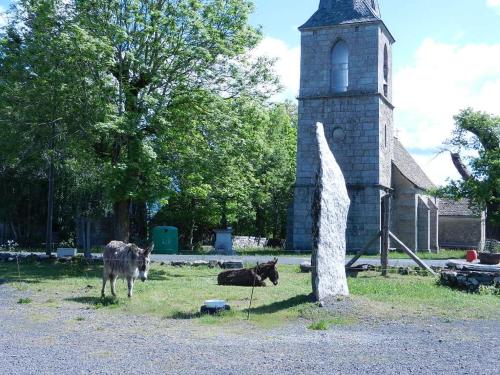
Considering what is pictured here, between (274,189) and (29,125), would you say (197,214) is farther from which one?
(29,125)

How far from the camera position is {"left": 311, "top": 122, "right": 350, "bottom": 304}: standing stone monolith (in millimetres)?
12242

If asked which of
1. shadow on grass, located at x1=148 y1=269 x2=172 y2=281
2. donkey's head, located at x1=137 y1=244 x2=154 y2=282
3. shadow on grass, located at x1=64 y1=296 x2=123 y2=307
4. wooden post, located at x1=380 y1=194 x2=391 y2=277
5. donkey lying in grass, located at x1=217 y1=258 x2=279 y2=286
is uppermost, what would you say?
wooden post, located at x1=380 y1=194 x2=391 y2=277

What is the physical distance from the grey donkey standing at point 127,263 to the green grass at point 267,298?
1.66ft

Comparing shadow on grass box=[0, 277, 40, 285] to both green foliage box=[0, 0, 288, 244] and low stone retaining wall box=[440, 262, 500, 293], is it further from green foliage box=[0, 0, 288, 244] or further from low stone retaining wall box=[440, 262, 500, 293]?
low stone retaining wall box=[440, 262, 500, 293]

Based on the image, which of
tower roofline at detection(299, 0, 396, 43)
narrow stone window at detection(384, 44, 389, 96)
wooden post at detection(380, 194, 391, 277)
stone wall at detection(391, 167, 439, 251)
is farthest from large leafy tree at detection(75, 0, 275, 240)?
stone wall at detection(391, 167, 439, 251)

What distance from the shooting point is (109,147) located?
21.3 meters

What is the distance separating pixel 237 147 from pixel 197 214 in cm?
1768

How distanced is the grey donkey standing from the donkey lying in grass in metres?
3.80

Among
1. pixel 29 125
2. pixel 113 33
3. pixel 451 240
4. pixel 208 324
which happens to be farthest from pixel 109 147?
pixel 451 240

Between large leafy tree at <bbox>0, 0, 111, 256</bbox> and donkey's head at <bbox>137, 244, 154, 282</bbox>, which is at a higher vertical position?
large leafy tree at <bbox>0, 0, 111, 256</bbox>

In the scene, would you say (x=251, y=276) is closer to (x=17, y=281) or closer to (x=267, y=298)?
(x=267, y=298)

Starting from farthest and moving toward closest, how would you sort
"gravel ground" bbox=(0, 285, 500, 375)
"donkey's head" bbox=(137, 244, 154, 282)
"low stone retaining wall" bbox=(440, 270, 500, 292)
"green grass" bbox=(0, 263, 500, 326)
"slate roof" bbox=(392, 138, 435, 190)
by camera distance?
1. "slate roof" bbox=(392, 138, 435, 190)
2. "low stone retaining wall" bbox=(440, 270, 500, 292)
3. "donkey's head" bbox=(137, 244, 154, 282)
4. "green grass" bbox=(0, 263, 500, 326)
5. "gravel ground" bbox=(0, 285, 500, 375)

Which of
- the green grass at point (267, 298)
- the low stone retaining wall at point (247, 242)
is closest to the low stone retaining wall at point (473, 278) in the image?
the green grass at point (267, 298)

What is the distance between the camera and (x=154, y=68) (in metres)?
20.8
